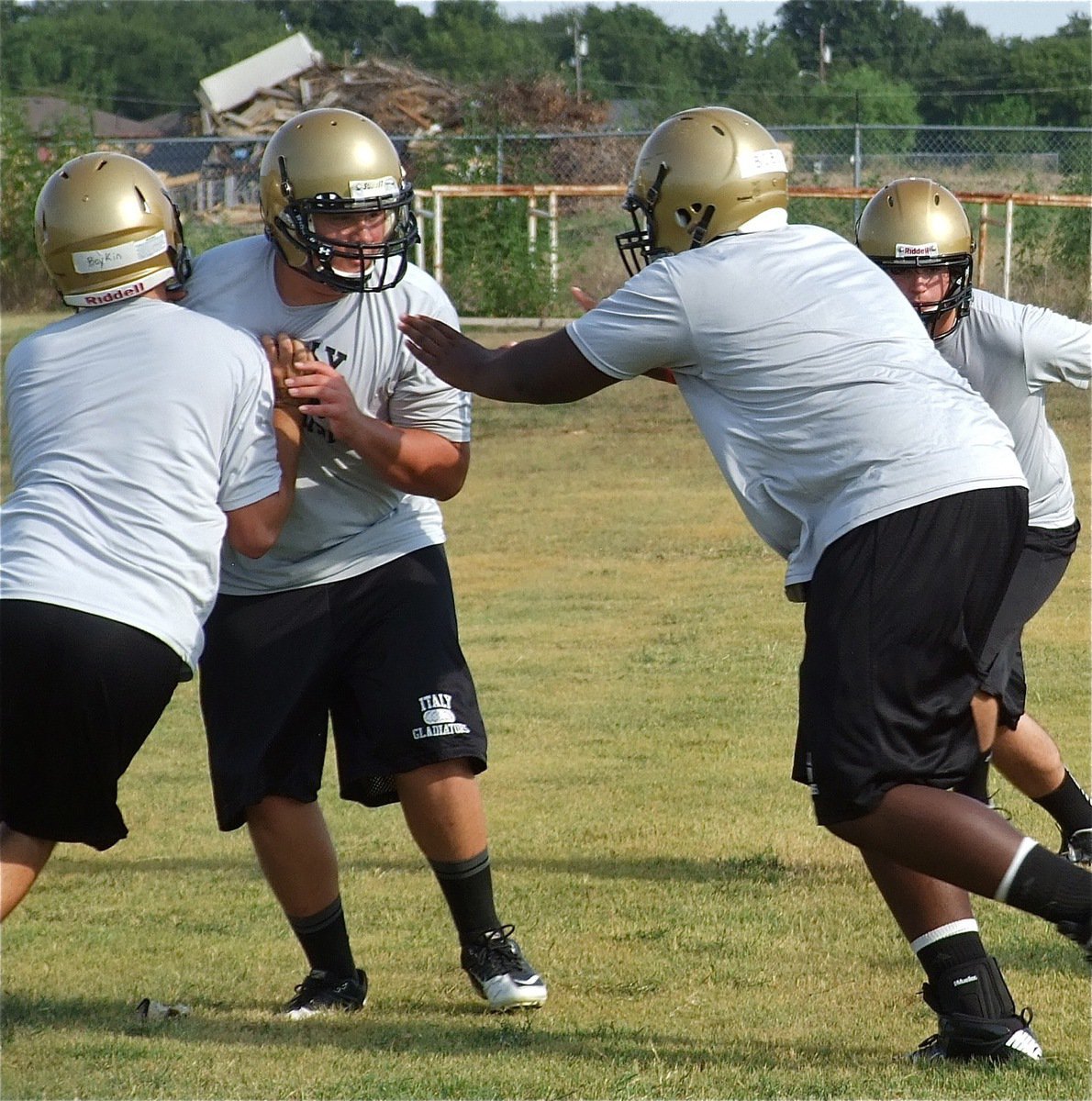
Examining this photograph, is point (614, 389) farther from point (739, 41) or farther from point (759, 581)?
point (739, 41)

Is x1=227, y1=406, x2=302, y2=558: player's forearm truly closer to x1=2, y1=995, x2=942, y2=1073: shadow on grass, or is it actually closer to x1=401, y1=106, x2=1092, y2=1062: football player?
x1=401, y1=106, x2=1092, y2=1062: football player

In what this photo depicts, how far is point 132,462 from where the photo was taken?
12.2 ft

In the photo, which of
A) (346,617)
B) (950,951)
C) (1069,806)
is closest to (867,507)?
(950,951)

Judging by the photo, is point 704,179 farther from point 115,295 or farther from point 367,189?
point 115,295

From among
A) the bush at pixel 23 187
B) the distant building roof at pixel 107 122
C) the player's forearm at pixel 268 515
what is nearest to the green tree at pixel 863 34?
the distant building roof at pixel 107 122

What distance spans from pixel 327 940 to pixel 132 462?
1.54m

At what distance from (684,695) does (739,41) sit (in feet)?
167

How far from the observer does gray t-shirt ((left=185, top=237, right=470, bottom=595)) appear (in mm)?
4508

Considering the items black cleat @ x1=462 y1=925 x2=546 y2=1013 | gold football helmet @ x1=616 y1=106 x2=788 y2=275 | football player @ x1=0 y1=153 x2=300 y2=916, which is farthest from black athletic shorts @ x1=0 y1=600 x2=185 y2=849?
gold football helmet @ x1=616 y1=106 x2=788 y2=275

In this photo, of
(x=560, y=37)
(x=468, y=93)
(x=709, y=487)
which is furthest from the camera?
(x=560, y=37)

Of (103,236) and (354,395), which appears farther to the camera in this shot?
(354,395)

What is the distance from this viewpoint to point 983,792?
212 inches

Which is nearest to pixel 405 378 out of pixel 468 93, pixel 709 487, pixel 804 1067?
pixel 804 1067

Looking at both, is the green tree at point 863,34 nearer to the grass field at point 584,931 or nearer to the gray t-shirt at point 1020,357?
the grass field at point 584,931
